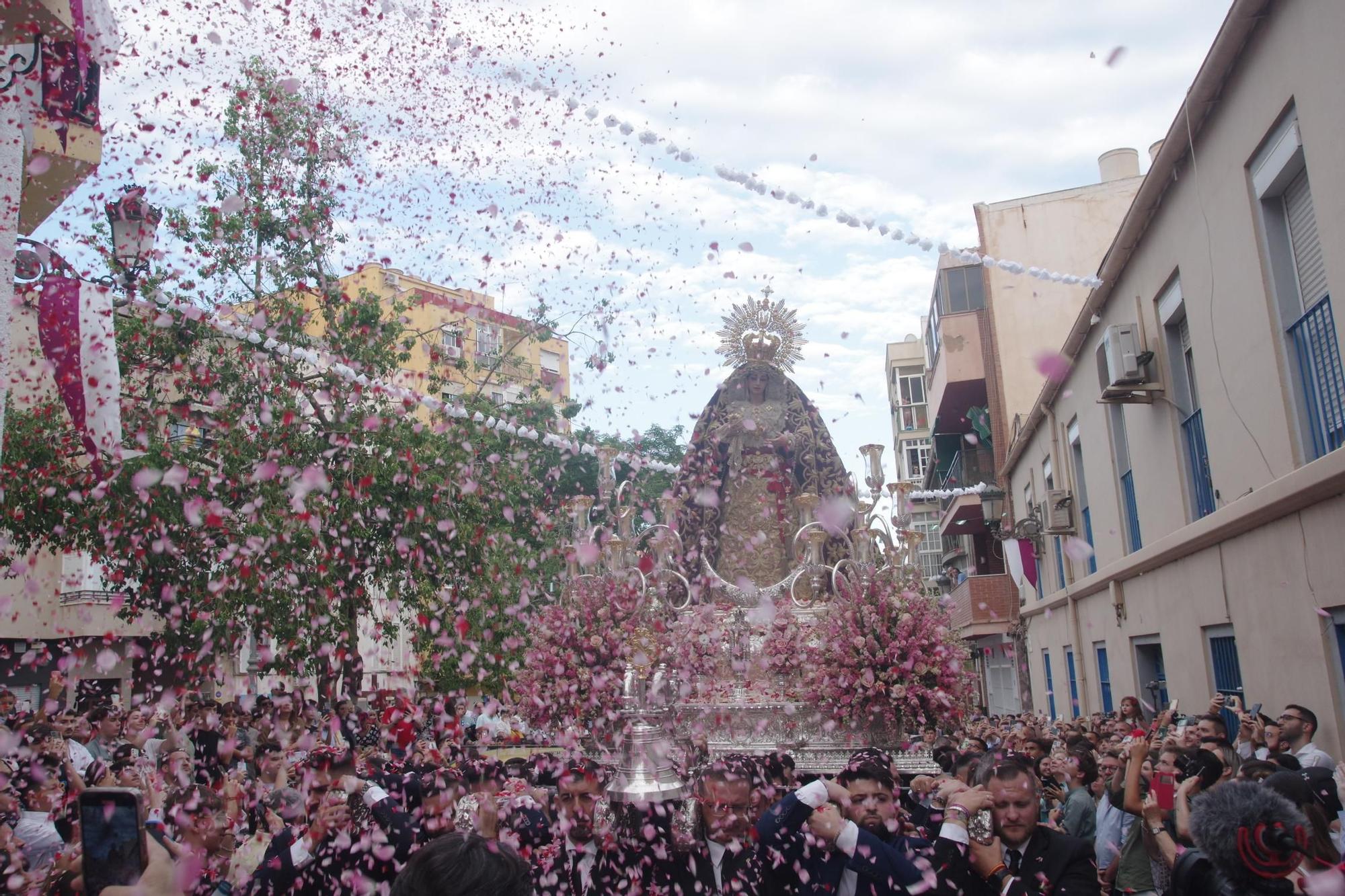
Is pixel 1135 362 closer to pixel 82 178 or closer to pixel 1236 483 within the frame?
pixel 1236 483

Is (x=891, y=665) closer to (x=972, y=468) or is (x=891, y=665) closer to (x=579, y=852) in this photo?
(x=579, y=852)

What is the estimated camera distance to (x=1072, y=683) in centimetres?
1808

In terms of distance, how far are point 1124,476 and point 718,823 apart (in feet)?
34.4

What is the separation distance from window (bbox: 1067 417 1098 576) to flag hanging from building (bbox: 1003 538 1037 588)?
3.32 meters

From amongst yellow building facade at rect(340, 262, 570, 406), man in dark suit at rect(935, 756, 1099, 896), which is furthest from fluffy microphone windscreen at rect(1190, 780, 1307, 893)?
yellow building facade at rect(340, 262, 570, 406)

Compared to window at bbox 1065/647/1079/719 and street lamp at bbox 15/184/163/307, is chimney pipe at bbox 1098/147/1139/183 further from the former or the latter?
street lamp at bbox 15/184/163/307

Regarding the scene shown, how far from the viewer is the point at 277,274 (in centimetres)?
1461

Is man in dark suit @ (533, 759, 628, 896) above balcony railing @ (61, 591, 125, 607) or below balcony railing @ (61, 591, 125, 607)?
below

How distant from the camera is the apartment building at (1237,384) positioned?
23.5 ft

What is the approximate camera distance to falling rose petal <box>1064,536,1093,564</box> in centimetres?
1598

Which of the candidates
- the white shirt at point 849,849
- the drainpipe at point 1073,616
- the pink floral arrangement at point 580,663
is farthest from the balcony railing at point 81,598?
the white shirt at point 849,849

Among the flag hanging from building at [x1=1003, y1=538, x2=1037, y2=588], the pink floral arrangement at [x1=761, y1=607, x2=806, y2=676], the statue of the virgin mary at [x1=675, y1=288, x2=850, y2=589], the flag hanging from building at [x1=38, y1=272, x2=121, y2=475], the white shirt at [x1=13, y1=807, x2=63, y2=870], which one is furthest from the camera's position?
the flag hanging from building at [x1=1003, y1=538, x2=1037, y2=588]

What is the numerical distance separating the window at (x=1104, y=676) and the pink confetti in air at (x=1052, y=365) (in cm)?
402

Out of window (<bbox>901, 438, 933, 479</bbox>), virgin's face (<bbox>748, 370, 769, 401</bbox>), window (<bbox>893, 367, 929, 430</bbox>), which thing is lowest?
virgin's face (<bbox>748, 370, 769, 401</bbox>)
